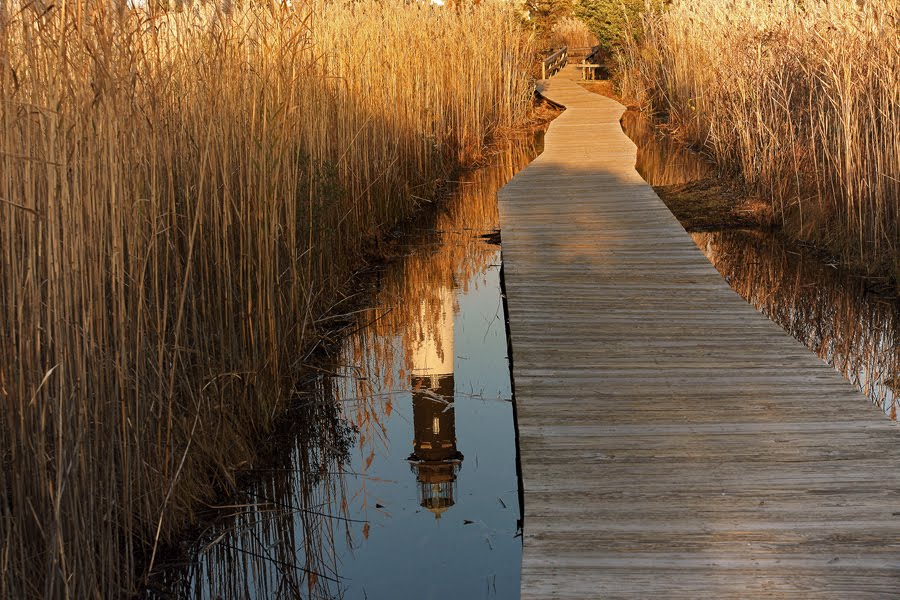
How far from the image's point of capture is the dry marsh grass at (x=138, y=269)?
7.07 ft

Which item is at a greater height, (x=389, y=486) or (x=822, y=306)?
(x=822, y=306)

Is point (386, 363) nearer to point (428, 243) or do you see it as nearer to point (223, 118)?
point (223, 118)

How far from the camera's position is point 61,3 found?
2.36 metres

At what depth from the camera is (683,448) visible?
298 cm

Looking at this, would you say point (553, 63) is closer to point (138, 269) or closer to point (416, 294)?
point (416, 294)

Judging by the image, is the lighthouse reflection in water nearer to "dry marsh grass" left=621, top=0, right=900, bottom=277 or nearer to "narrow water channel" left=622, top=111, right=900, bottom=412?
"narrow water channel" left=622, top=111, right=900, bottom=412

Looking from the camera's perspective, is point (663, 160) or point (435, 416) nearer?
point (435, 416)

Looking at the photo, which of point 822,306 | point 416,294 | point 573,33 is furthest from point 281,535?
point 573,33

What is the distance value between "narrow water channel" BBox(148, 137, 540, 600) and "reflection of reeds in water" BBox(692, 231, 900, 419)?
1.48 metres

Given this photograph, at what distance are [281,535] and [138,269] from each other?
0.92 metres

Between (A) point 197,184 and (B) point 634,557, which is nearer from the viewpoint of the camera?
(B) point 634,557

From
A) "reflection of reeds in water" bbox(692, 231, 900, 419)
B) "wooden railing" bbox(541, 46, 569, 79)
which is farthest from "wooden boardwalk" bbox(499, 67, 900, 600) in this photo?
"wooden railing" bbox(541, 46, 569, 79)

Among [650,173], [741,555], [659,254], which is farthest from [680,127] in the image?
[741,555]

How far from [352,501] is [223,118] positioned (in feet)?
4.57
